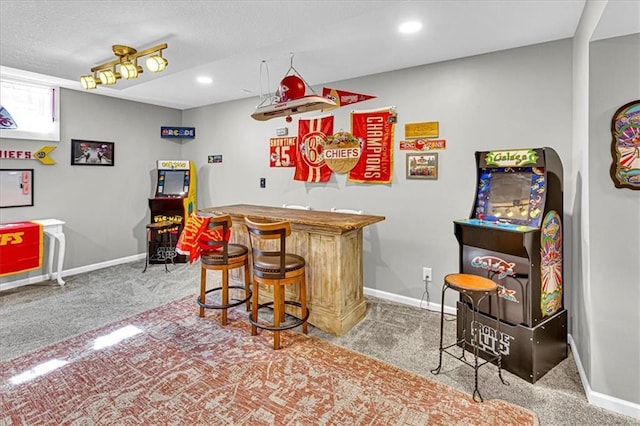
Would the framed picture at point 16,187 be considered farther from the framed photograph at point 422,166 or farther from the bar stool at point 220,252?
the framed photograph at point 422,166

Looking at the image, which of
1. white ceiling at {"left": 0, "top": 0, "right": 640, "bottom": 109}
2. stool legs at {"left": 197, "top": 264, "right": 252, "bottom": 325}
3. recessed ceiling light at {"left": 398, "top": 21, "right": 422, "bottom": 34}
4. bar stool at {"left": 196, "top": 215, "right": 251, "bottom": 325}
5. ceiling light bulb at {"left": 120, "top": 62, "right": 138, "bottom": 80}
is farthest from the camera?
stool legs at {"left": 197, "top": 264, "right": 252, "bottom": 325}

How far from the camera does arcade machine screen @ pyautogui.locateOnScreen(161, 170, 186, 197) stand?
223 inches

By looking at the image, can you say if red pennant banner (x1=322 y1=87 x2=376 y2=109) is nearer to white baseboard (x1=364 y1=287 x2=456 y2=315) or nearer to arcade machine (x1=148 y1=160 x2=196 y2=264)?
white baseboard (x1=364 y1=287 x2=456 y2=315)

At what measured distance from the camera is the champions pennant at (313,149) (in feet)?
14.4

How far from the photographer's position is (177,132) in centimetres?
596

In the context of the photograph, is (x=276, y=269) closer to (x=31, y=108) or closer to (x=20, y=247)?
(x=20, y=247)

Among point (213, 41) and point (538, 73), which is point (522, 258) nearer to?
point (538, 73)

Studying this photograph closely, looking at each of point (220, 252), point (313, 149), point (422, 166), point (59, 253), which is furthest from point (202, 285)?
point (422, 166)

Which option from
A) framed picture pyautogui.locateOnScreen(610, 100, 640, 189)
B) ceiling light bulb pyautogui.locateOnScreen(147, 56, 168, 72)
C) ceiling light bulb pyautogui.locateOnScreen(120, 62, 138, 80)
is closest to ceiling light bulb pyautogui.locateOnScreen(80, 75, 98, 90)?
ceiling light bulb pyautogui.locateOnScreen(120, 62, 138, 80)

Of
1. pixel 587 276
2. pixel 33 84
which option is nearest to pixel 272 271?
pixel 587 276

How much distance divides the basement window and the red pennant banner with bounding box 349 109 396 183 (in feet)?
13.3

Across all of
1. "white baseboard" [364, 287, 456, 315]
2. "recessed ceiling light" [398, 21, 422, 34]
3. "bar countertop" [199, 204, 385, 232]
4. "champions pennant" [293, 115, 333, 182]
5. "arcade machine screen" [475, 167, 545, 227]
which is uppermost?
"recessed ceiling light" [398, 21, 422, 34]

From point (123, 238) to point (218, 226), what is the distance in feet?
10.9

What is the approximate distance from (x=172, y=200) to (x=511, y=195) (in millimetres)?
4736
